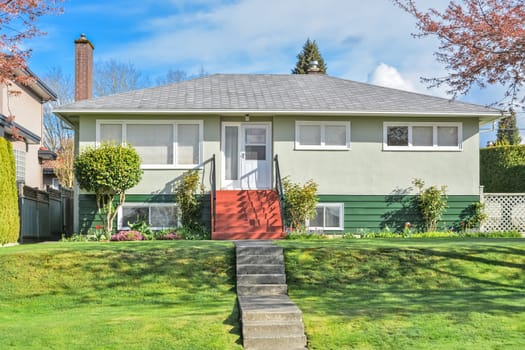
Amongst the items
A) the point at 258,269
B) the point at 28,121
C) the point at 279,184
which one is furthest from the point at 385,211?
the point at 28,121

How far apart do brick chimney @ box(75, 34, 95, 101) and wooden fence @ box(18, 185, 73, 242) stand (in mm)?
3562

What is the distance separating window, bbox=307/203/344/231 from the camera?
18.2m

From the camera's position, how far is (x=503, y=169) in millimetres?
24656

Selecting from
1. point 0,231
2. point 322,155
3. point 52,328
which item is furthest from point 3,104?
point 52,328

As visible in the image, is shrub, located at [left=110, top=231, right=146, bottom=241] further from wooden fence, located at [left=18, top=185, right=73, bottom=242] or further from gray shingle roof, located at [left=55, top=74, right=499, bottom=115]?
gray shingle roof, located at [left=55, top=74, right=499, bottom=115]

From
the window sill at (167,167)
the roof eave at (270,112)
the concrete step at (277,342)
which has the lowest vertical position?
the concrete step at (277,342)

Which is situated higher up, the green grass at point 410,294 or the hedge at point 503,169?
the hedge at point 503,169

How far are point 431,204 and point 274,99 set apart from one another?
559 centimetres

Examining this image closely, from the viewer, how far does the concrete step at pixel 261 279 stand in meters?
10.5

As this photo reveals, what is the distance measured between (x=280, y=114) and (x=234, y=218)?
3.38 meters

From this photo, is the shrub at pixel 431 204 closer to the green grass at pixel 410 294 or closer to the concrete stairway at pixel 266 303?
the green grass at pixel 410 294

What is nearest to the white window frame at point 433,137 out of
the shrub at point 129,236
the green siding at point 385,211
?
the green siding at point 385,211

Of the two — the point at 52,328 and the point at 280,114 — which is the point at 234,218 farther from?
the point at 52,328

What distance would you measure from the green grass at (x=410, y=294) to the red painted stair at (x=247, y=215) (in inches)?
170
